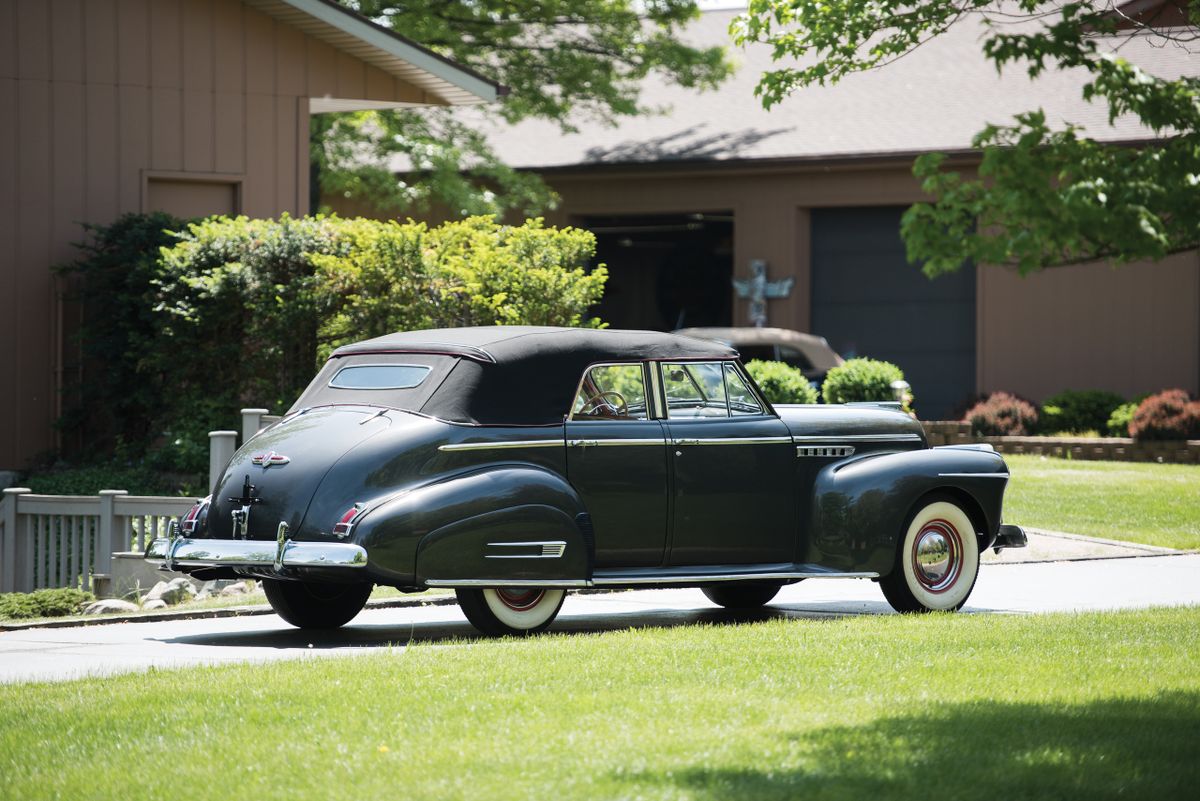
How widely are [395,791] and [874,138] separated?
2479cm

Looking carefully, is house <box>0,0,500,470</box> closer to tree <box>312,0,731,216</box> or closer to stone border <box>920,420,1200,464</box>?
tree <box>312,0,731,216</box>

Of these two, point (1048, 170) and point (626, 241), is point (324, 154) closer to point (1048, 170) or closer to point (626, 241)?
point (626, 241)

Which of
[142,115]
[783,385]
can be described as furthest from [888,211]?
[142,115]

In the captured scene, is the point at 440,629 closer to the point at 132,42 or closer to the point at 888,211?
the point at 132,42

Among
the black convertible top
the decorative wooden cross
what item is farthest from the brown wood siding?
Result: the decorative wooden cross

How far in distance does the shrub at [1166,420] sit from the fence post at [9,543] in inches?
605

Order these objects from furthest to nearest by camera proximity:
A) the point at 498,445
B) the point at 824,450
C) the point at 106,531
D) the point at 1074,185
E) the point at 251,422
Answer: the point at 106,531
the point at 251,422
the point at 824,450
the point at 498,445
the point at 1074,185

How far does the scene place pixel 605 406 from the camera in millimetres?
10016

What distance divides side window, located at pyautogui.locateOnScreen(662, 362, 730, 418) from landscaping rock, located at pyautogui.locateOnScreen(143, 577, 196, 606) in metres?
4.29

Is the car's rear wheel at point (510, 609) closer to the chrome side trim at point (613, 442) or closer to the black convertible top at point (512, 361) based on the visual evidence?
the chrome side trim at point (613, 442)

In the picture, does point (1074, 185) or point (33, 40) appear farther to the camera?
point (33, 40)

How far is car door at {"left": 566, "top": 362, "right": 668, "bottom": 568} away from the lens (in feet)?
31.9

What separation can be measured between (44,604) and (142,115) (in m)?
9.19

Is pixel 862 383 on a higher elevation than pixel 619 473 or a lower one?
higher
